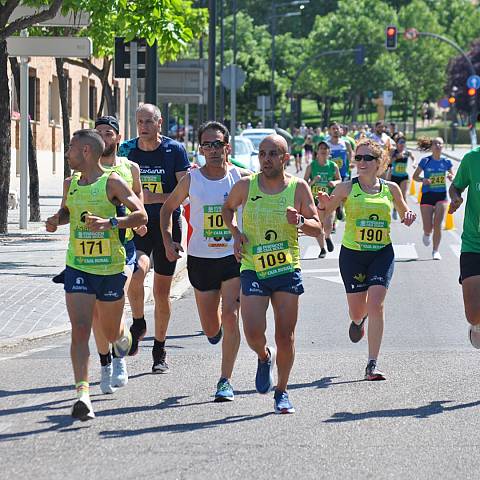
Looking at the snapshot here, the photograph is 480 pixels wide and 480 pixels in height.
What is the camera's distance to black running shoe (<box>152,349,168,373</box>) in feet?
33.3

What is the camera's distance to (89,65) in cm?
3319

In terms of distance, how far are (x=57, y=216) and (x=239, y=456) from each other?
2253mm

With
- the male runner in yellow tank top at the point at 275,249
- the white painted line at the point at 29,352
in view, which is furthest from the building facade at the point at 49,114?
the male runner in yellow tank top at the point at 275,249

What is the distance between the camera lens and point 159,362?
1020 centimetres

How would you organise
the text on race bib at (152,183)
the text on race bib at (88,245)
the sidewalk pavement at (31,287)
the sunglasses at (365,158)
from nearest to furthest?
the text on race bib at (88,245)
the sunglasses at (365,158)
the text on race bib at (152,183)
the sidewalk pavement at (31,287)

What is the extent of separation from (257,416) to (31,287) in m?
6.79

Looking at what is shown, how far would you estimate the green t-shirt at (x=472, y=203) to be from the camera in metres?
9.44

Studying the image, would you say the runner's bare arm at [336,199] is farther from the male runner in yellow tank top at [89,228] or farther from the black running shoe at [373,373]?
the male runner in yellow tank top at [89,228]

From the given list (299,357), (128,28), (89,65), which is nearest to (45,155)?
(89,65)

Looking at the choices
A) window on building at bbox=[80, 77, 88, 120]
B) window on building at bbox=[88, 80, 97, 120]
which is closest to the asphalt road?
window on building at bbox=[80, 77, 88, 120]

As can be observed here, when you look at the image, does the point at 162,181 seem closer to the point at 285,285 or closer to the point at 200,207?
the point at 200,207

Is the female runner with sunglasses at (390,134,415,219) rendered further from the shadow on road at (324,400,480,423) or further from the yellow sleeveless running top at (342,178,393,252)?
the shadow on road at (324,400,480,423)

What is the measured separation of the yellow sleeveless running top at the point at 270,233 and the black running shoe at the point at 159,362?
6.02 feet

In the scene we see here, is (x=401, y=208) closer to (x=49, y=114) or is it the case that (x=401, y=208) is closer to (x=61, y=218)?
(x=61, y=218)
